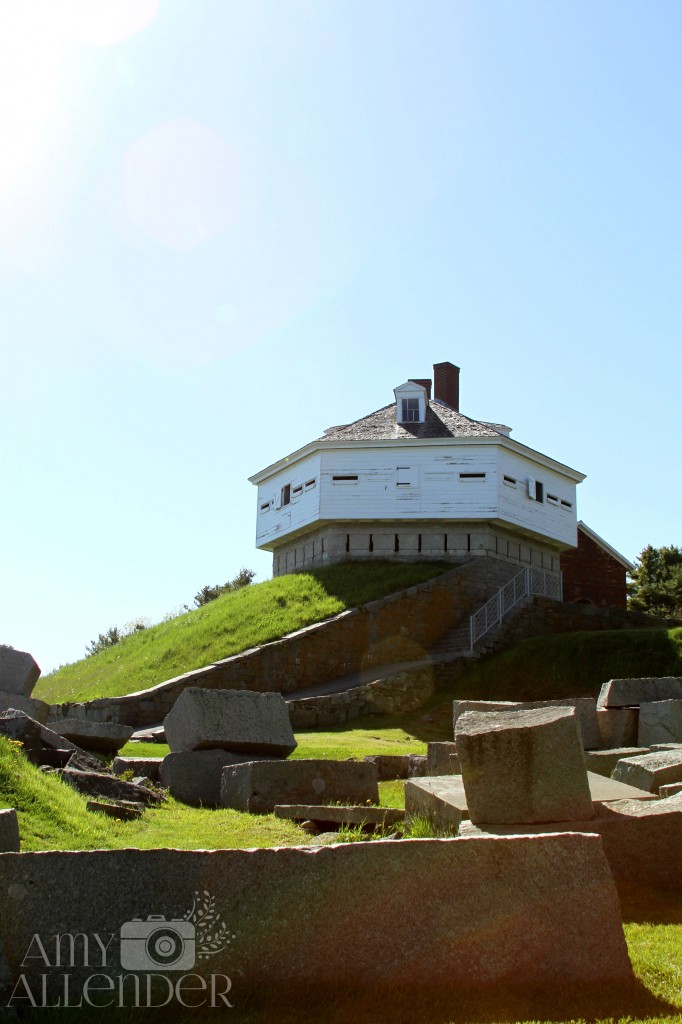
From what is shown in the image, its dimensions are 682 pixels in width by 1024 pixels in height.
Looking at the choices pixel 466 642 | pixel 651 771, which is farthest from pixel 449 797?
pixel 466 642

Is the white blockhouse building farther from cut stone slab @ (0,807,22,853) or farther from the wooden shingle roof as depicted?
cut stone slab @ (0,807,22,853)

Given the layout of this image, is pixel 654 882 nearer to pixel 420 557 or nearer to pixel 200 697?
pixel 200 697

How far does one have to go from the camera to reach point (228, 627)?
28.0 meters

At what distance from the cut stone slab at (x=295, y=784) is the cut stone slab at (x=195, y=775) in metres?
0.52

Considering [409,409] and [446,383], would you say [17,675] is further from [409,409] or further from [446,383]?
[446,383]

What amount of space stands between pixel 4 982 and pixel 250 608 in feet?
84.8

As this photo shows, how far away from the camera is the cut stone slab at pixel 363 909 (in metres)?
4.02

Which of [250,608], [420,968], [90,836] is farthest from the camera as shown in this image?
[250,608]

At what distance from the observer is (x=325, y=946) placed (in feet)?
13.4

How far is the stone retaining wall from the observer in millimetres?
22234

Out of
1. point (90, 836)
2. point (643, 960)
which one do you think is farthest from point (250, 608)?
point (643, 960)

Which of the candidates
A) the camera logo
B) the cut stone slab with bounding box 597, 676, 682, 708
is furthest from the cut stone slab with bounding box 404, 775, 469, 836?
the cut stone slab with bounding box 597, 676, 682, 708

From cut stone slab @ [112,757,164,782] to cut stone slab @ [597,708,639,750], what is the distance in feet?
18.3

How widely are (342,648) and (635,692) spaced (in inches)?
578
